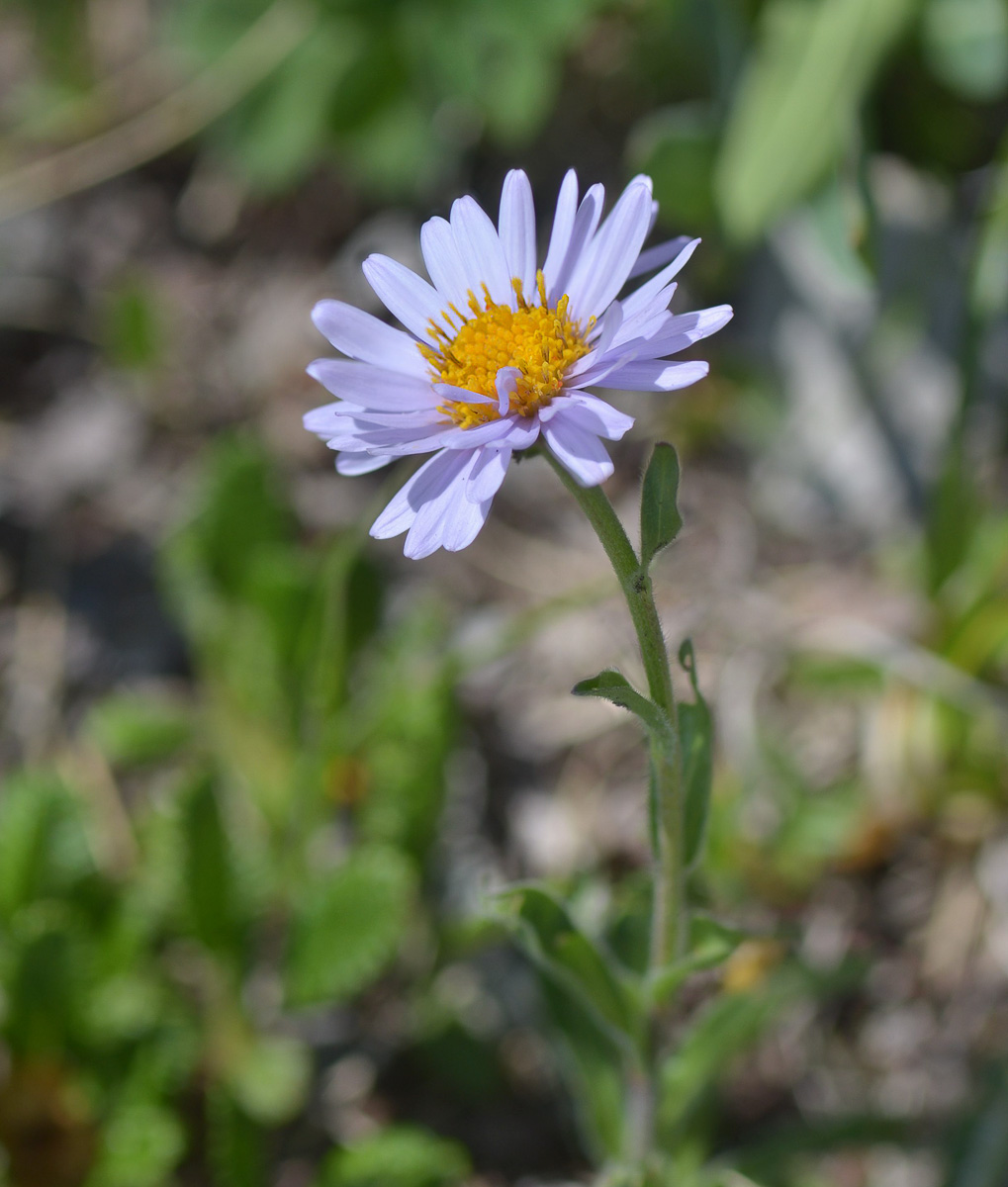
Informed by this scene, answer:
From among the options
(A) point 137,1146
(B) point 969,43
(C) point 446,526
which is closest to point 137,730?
(A) point 137,1146

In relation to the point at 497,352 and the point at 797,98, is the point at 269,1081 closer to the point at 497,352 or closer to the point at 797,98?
the point at 497,352

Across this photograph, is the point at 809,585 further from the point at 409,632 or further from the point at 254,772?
the point at 254,772

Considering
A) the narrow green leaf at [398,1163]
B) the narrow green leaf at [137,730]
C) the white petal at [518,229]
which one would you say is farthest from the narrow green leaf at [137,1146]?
the white petal at [518,229]

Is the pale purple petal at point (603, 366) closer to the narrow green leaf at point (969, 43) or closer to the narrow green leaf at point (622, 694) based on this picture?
the narrow green leaf at point (622, 694)

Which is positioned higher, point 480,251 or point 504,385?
point 480,251

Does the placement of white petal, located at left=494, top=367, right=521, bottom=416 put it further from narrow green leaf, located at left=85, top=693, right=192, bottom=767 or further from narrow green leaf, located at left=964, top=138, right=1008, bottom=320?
narrow green leaf, located at left=85, top=693, right=192, bottom=767
